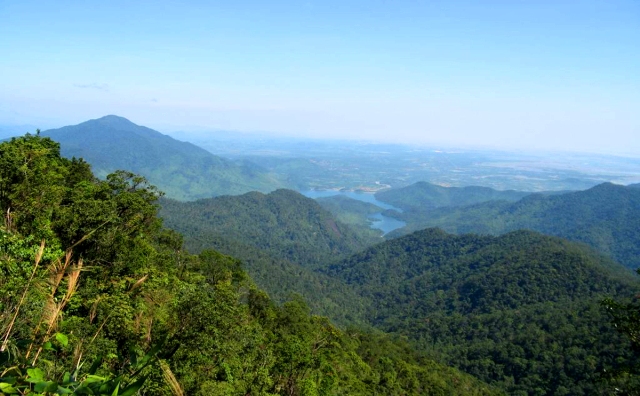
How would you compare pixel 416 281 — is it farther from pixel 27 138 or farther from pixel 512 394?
pixel 27 138

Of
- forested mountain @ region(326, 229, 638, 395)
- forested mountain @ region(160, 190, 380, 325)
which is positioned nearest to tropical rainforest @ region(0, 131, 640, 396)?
forested mountain @ region(326, 229, 638, 395)

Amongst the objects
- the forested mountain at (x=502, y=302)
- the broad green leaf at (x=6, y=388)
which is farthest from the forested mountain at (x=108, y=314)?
the forested mountain at (x=502, y=302)

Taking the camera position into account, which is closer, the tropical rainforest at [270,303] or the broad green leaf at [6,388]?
the broad green leaf at [6,388]

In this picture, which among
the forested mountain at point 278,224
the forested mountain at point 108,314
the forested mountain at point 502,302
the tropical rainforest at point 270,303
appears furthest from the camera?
the forested mountain at point 278,224

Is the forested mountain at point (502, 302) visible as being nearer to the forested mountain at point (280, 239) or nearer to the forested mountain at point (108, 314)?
the forested mountain at point (280, 239)

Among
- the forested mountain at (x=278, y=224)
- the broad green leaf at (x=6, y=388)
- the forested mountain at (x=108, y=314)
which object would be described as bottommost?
the forested mountain at (x=278, y=224)

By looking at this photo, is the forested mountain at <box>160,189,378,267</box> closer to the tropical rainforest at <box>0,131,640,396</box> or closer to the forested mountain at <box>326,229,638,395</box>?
the tropical rainforest at <box>0,131,640,396</box>
